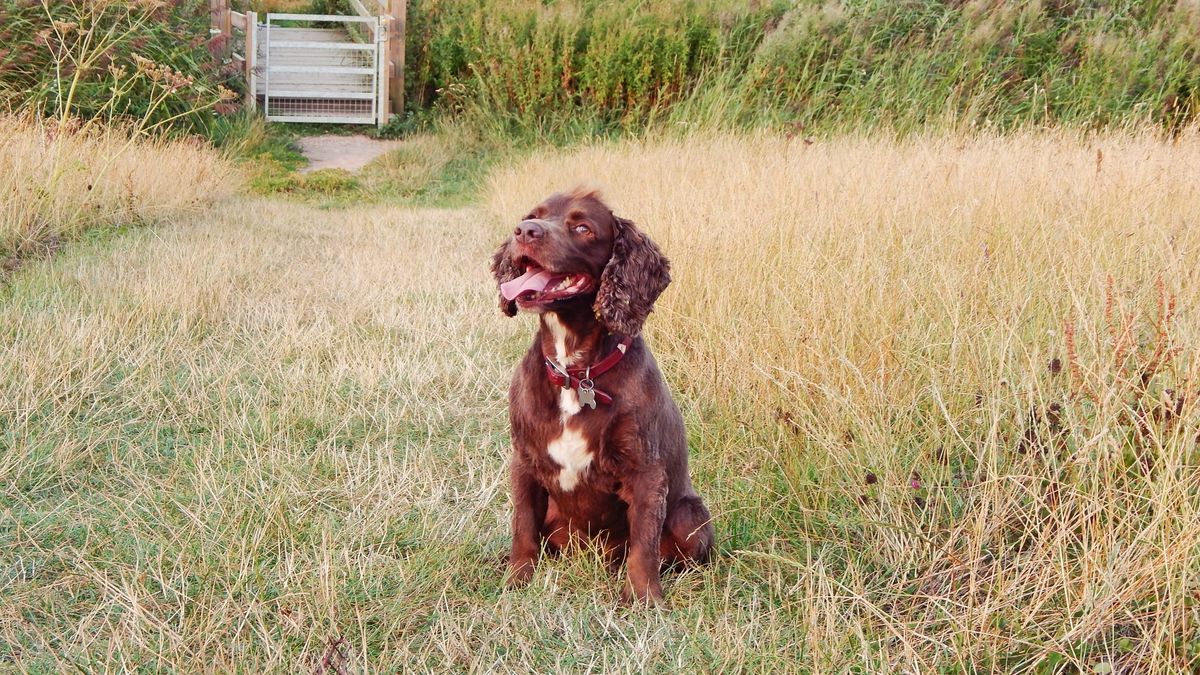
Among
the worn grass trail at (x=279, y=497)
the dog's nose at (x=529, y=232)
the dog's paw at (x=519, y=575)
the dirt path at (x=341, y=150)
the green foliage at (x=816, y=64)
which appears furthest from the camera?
the dirt path at (x=341, y=150)

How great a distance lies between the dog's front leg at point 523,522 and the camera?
109 inches

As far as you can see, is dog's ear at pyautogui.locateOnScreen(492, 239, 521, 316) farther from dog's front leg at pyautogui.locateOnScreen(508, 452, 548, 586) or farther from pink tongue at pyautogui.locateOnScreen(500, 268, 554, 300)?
dog's front leg at pyautogui.locateOnScreen(508, 452, 548, 586)

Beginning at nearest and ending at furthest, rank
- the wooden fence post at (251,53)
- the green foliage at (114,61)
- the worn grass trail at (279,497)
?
the worn grass trail at (279,497) < the green foliage at (114,61) < the wooden fence post at (251,53)

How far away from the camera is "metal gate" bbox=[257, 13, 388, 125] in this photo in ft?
47.5

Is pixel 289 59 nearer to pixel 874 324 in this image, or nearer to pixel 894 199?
pixel 894 199

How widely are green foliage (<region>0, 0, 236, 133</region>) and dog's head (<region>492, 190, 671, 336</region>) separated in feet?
18.9

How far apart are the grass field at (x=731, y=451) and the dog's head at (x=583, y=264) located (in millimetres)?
533

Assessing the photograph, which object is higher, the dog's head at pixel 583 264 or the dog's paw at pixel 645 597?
the dog's head at pixel 583 264

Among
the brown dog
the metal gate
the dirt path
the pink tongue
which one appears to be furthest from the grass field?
the metal gate

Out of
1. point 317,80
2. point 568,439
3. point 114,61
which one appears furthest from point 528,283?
point 317,80

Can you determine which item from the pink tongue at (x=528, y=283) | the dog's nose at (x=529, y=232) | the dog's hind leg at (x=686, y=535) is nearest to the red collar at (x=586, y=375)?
the pink tongue at (x=528, y=283)

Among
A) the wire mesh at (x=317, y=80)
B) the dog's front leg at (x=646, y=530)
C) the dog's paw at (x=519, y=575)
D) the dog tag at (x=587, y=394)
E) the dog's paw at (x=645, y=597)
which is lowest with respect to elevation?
the wire mesh at (x=317, y=80)

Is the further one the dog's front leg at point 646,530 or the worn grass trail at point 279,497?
the dog's front leg at point 646,530

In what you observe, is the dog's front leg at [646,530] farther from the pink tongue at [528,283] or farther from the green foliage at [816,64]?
the green foliage at [816,64]
